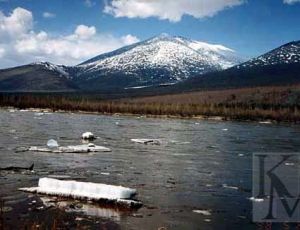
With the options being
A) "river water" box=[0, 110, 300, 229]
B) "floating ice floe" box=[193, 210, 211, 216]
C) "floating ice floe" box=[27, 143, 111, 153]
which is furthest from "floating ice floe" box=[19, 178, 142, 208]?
"floating ice floe" box=[27, 143, 111, 153]

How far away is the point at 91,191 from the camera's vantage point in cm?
1592

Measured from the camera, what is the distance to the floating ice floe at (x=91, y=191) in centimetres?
1532

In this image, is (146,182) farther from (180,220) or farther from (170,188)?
(180,220)

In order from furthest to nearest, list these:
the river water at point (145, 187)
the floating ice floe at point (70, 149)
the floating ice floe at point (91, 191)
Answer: the floating ice floe at point (70, 149) < the floating ice floe at point (91, 191) < the river water at point (145, 187)

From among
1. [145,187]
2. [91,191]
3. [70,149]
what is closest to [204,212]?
[91,191]

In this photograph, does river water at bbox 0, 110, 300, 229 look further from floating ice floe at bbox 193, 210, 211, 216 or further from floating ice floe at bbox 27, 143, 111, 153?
floating ice floe at bbox 27, 143, 111, 153

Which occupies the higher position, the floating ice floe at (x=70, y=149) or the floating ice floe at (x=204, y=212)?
the floating ice floe at (x=70, y=149)

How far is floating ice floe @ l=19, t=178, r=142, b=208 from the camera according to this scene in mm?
15320

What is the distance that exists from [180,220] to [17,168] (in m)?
10.4

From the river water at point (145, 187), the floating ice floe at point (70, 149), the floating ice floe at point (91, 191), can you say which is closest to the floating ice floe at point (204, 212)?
the river water at point (145, 187)

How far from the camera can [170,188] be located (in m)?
18.7

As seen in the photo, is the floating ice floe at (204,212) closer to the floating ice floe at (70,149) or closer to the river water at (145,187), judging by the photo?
the river water at (145,187)

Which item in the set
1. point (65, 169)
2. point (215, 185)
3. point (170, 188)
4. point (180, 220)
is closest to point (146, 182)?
point (170, 188)

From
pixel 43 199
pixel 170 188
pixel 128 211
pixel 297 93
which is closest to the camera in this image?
pixel 128 211
